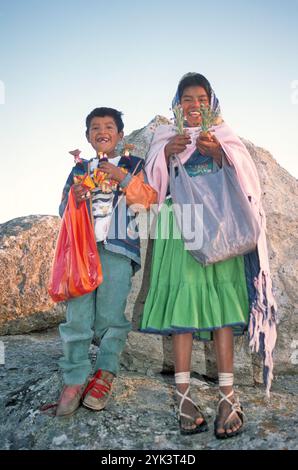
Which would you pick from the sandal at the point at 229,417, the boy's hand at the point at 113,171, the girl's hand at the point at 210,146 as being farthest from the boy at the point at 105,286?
the sandal at the point at 229,417

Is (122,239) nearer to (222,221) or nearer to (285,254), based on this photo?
(222,221)

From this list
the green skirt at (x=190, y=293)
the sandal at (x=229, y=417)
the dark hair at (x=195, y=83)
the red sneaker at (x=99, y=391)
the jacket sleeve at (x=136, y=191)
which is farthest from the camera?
the dark hair at (x=195, y=83)

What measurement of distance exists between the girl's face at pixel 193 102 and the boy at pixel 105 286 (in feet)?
1.40

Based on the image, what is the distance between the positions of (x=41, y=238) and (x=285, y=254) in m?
3.10

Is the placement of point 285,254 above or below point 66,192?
below

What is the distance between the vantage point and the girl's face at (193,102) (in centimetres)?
277

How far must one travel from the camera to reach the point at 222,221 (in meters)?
2.47

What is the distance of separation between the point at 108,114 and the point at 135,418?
1944 millimetres

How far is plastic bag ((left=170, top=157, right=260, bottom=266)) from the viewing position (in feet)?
7.96

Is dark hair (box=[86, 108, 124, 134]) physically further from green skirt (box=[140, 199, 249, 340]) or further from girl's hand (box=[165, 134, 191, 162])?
green skirt (box=[140, 199, 249, 340])

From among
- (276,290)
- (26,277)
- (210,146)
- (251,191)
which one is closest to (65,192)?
(210,146)

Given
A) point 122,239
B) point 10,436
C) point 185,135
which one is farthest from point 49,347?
point 185,135

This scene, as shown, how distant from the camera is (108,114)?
297cm

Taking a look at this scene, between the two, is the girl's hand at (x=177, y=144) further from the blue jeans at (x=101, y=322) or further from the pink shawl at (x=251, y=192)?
the blue jeans at (x=101, y=322)
